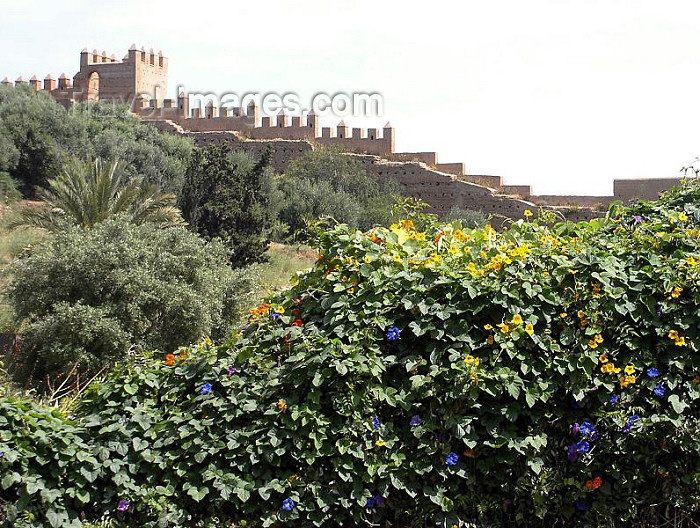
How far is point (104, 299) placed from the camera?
46.3 ft

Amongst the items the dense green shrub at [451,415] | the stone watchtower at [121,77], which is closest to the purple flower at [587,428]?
the dense green shrub at [451,415]

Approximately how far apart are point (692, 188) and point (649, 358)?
1400 mm

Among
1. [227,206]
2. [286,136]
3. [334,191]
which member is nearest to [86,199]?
[227,206]

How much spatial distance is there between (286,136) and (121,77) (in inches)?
429

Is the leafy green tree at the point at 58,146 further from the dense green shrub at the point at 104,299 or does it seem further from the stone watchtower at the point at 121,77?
the dense green shrub at the point at 104,299

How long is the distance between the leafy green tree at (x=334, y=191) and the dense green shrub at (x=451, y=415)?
28.2 m

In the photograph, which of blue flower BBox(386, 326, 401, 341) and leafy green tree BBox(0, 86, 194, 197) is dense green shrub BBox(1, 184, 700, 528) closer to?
blue flower BBox(386, 326, 401, 341)

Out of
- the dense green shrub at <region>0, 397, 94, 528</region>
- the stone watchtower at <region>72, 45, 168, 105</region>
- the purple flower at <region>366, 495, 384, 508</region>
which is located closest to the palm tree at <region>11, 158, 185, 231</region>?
the dense green shrub at <region>0, 397, 94, 528</region>

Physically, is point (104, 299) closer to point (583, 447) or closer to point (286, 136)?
point (583, 447)

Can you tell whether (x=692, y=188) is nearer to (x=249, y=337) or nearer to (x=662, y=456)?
(x=662, y=456)

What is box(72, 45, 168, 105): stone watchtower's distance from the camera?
47469 mm

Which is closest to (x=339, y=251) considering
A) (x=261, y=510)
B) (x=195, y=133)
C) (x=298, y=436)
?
(x=298, y=436)

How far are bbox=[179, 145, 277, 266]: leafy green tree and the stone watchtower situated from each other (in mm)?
20661

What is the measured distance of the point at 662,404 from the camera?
4.16 m
